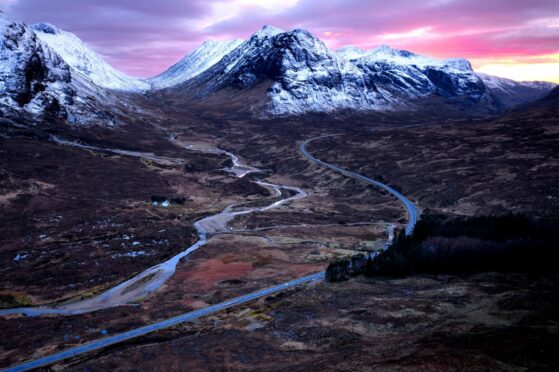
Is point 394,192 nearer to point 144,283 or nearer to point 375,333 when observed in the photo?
point 144,283

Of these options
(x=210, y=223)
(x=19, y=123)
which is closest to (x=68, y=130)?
(x=19, y=123)

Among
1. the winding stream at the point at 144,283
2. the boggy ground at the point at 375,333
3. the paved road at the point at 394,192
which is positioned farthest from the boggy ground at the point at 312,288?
the paved road at the point at 394,192

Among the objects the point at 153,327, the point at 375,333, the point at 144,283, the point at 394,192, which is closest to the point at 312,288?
the point at 375,333

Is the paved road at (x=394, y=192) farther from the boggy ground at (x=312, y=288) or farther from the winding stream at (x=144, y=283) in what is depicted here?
the winding stream at (x=144, y=283)

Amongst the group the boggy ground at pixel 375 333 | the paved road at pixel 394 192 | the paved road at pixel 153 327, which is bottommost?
the paved road at pixel 153 327

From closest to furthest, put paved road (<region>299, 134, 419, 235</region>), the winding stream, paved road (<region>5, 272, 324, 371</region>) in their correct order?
1. paved road (<region>5, 272, 324, 371</region>)
2. the winding stream
3. paved road (<region>299, 134, 419, 235</region>)

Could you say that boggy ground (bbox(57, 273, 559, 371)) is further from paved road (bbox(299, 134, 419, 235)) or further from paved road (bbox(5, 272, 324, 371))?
paved road (bbox(299, 134, 419, 235))

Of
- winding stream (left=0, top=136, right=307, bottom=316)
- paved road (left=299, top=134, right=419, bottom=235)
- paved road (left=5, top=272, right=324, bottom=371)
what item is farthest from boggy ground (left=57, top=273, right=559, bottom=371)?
paved road (left=299, top=134, right=419, bottom=235)
